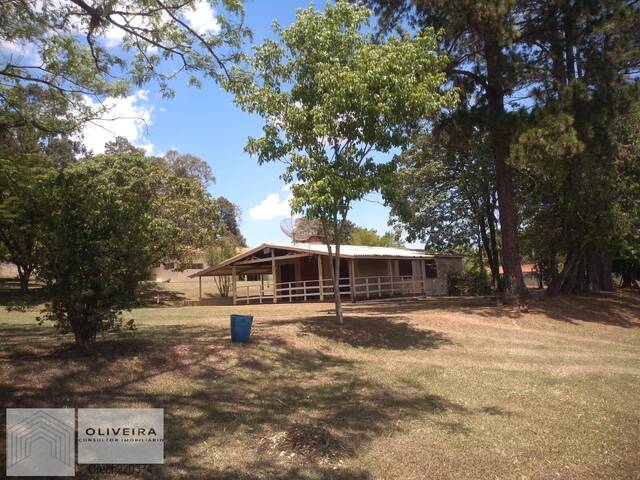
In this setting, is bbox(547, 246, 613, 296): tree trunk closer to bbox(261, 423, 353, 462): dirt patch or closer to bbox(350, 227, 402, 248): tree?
bbox(261, 423, 353, 462): dirt patch

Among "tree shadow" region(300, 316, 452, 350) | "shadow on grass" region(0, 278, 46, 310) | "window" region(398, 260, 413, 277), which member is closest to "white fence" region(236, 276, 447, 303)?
"window" region(398, 260, 413, 277)

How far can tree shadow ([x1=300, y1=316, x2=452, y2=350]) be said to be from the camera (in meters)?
11.7

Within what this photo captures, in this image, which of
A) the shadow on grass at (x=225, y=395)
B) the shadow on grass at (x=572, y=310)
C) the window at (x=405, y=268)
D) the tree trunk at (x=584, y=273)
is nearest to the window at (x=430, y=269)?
the window at (x=405, y=268)

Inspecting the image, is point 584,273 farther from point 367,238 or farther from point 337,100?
point 367,238

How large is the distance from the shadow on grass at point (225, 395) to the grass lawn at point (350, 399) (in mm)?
23

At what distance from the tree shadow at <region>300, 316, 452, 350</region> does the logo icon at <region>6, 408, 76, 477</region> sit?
6551mm

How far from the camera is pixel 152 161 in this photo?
3344 centimetres

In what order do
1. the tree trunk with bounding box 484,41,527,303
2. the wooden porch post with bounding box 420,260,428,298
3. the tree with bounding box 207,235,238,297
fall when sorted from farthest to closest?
1. the tree with bounding box 207,235,238,297
2. the wooden porch post with bounding box 420,260,428,298
3. the tree trunk with bounding box 484,41,527,303

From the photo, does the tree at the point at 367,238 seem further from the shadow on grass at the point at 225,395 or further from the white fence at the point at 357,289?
the shadow on grass at the point at 225,395

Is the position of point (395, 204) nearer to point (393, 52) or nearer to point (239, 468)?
point (393, 52)

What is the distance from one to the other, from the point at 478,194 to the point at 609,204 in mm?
11314

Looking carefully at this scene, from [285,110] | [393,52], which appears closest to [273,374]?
[285,110]

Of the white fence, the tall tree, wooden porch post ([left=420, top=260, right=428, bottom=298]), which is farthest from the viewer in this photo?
wooden porch post ([left=420, top=260, right=428, bottom=298])

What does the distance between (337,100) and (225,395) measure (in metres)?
6.65
